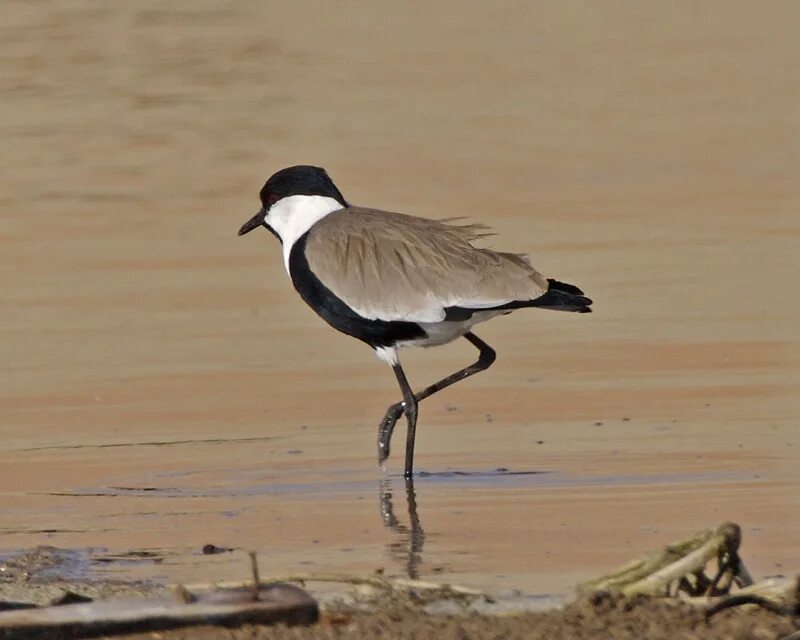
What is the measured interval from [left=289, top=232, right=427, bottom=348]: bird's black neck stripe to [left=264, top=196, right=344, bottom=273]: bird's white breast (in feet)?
0.76

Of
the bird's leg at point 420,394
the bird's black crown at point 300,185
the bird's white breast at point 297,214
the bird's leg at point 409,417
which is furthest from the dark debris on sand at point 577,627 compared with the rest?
the bird's black crown at point 300,185

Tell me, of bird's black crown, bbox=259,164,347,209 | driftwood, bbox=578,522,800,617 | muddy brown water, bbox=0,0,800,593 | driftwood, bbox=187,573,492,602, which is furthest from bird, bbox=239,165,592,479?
driftwood, bbox=578,522,800,617

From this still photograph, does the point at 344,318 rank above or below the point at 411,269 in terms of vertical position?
below

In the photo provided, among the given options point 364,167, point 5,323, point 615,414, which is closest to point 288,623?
point 615,414

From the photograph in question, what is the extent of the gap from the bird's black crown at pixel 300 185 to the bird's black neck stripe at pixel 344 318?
382mm

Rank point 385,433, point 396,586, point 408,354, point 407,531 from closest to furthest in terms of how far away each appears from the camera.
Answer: point 396,586 → point 407,531 → point 385,433 → point 408,354

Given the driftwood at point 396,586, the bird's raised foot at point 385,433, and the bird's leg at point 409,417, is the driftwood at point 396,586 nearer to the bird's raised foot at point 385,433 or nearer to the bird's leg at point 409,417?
the bird's leg at point 409,417

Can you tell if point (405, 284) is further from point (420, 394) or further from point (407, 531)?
point (407, 531)

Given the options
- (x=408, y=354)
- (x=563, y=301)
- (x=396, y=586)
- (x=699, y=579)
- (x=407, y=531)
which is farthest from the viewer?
(x=408, y=354)

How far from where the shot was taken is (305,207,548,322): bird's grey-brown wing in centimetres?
822

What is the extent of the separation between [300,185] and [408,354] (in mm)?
1623

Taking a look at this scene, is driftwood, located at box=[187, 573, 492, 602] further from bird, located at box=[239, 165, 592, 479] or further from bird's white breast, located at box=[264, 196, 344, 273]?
bird's white breast, located at box=[264, 196, 344, 273]

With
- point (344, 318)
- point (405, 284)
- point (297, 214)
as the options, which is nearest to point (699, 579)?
point (405, 284)

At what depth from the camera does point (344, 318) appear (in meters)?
8.46
